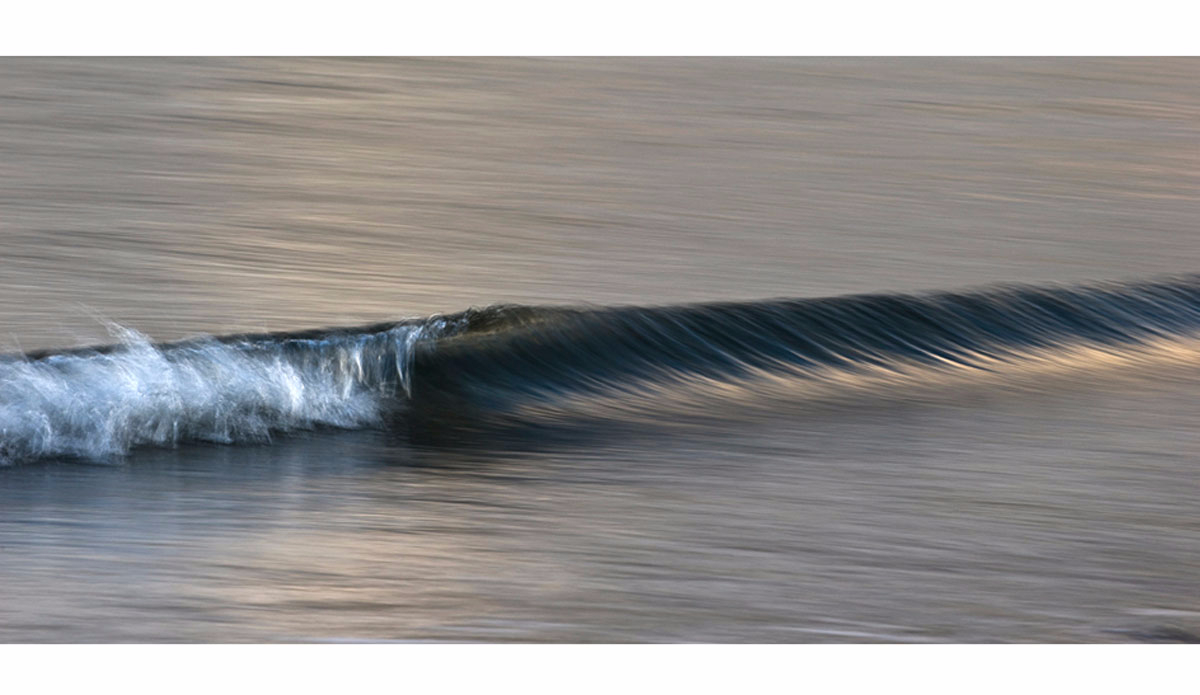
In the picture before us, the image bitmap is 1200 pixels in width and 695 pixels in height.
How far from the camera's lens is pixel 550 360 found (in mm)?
5215

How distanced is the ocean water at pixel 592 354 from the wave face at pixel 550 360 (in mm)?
14

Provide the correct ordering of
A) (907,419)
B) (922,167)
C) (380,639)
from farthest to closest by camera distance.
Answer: (922,167) < (907,419) < (380,639)

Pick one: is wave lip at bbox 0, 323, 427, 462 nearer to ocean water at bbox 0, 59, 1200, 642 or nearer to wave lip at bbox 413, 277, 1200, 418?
ocean water at bbox 0, 59, 1200, 642

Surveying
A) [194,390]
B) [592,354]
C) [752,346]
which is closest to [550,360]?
[592,354]

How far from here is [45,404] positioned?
4297mm

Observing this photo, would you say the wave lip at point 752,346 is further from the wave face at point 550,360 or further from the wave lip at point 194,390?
the wave lip at point 194,390

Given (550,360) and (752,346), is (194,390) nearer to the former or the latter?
(550,360)

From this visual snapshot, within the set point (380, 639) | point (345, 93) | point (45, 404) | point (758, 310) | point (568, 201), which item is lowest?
point (380, 639)

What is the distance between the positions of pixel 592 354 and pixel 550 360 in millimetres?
138

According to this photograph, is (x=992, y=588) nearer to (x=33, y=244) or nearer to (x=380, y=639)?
(x=380, y=639)

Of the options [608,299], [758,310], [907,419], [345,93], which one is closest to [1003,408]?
[907,419]

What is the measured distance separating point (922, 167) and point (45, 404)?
4380mm

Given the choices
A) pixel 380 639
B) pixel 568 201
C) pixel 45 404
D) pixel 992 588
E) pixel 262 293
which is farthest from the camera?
pixel 568 201

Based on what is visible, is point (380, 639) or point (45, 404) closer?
point (380, 639)
